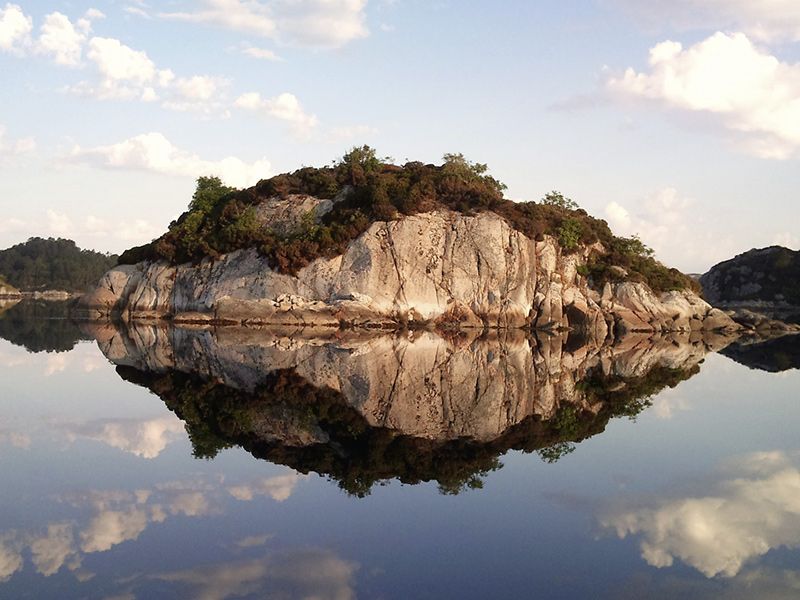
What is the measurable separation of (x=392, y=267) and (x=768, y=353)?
2820cm

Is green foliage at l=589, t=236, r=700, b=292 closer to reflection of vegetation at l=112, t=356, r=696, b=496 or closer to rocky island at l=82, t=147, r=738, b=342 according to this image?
rocky island at l=82, t=147, r=738, b=342

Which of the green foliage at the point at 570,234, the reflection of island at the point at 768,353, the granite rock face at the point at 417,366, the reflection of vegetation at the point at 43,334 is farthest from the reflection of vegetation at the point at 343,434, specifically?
the green foliage at the point at 570,234

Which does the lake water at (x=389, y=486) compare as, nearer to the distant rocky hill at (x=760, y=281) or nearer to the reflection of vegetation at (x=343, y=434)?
the reflection of vegetation at (x=343, y=434)

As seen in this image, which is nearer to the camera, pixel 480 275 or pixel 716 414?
pixel 716 414

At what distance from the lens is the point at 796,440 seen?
20.9m

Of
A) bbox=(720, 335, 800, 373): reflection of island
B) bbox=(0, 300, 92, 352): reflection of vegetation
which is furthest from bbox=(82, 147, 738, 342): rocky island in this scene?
bbox=(720, 335, 800, 373): reflection of island

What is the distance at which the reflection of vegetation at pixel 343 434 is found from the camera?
15.9 metres

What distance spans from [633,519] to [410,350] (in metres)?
28.8

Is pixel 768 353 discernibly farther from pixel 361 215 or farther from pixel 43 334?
pixel 43 334

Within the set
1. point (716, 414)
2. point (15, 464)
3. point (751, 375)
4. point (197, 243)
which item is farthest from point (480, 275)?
point (15, 464)

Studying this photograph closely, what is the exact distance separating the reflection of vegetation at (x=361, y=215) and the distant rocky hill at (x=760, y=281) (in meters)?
71.9

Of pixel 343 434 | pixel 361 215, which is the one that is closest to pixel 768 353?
pixel 361 215

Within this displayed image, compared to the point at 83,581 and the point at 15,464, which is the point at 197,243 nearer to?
the point at 15,464

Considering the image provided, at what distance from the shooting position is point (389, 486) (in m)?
14.7
